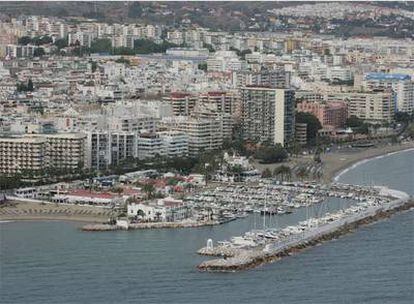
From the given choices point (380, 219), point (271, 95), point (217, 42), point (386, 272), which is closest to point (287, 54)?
point (217, 42)

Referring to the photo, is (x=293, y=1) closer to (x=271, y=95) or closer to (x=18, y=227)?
(x=271, y=95)

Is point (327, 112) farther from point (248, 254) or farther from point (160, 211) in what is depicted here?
point (248, 254)

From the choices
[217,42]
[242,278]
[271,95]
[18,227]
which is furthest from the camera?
→ [217,42]

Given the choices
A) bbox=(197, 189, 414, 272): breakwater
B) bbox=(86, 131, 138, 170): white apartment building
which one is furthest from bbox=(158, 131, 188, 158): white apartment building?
bbox=(197, 189, 414, 272): breakwater

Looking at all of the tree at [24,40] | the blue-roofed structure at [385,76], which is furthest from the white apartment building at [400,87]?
the tree at [24,40]

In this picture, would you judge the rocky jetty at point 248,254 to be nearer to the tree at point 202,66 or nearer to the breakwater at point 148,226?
the breakwater at point 148,226
